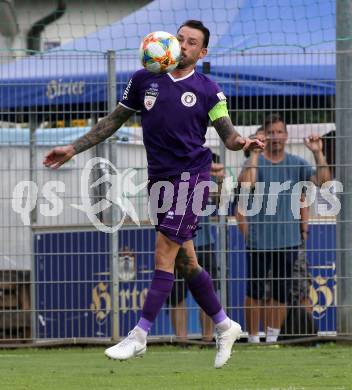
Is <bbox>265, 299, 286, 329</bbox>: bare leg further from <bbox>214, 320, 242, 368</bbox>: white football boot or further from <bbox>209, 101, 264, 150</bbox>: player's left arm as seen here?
<bbox>209, 101, 264, 150</bbox>: player's left arm

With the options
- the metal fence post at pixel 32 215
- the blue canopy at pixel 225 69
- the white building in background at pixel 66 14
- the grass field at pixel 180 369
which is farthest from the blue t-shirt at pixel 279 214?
the white building in background at pixel 66 14

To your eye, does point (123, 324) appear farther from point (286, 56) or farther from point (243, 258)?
point (286, 56)

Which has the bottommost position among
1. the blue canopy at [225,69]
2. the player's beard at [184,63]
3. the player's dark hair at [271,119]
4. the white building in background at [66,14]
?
the player's dark hair at [271,119]

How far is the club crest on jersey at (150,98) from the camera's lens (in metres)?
8.55

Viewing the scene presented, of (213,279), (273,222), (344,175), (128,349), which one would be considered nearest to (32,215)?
(213,279)

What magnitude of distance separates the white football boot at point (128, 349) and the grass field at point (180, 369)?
27 centimetres

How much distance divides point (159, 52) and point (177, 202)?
110 centimetres

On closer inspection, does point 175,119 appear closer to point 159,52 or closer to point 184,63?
point 184,63

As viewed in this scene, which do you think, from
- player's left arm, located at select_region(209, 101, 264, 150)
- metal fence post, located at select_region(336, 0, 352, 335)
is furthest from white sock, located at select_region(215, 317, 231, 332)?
metal fence post, located at select_region(336, 0, 352, 335)

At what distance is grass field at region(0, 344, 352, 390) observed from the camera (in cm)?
840

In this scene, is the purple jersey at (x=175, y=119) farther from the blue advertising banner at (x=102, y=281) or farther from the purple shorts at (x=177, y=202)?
the blue advertising banner at (x=102, y=281)

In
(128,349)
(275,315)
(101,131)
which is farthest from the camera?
(275,315)

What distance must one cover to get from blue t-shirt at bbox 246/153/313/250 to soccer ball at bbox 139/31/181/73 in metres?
3.59

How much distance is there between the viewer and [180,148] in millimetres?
8547
